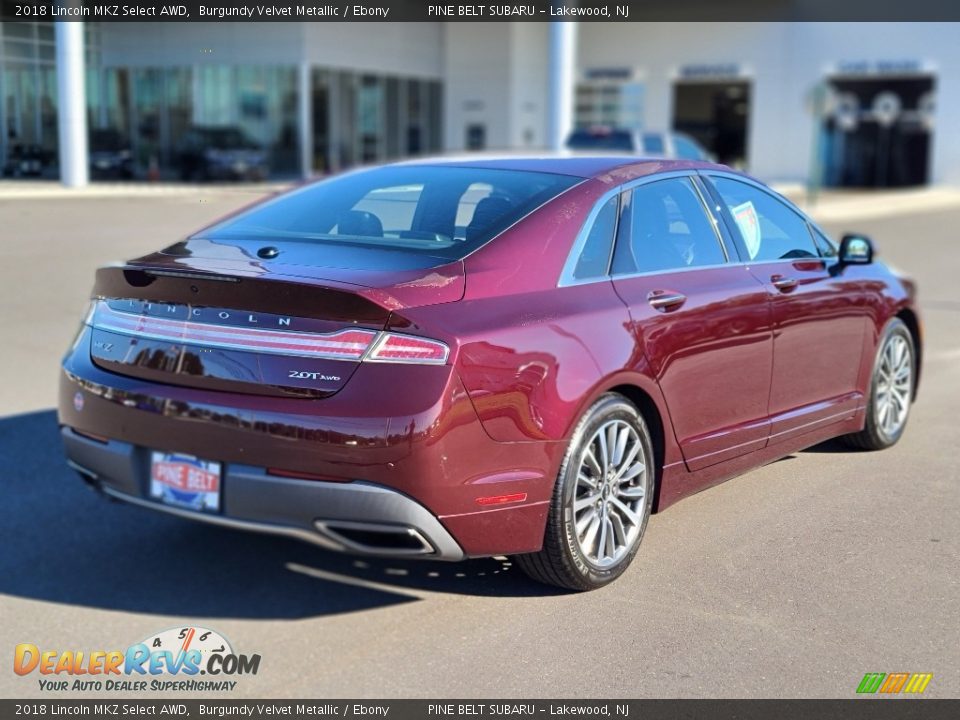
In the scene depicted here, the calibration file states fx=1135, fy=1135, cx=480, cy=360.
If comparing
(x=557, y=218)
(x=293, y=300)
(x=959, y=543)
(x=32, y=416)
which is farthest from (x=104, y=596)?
(x=959, y=543)

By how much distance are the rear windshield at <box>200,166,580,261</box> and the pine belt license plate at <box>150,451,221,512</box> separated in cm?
105

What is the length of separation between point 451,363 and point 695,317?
1.44m

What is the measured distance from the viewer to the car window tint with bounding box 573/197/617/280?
442 cm

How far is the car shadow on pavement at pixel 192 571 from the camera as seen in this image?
423 centimetres

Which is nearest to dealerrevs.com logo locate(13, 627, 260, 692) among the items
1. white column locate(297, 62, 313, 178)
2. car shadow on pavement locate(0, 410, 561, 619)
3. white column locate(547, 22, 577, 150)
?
car shadow on pavement locate(0, 410, 561, 619)

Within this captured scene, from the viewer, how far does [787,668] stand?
3762 millimetres

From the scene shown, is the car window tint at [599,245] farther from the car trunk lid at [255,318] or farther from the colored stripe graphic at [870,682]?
the colored stripe graphic at [870,682]

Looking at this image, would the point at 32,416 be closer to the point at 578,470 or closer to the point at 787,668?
the point at 578,470

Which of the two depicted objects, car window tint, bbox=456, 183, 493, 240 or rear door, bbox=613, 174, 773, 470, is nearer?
car window tint, bbox=456, 183, 493, 240

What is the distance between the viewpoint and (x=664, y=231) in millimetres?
4898

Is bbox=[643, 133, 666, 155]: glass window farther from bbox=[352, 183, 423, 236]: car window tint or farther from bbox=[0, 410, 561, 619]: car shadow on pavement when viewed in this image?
bbox=[0, 410, 561, 619]: car shadow on pavement

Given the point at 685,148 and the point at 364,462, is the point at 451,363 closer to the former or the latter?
the point at 364,462

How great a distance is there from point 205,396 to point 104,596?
0.97 metres

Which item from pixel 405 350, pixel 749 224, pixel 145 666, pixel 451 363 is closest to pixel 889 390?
pixel 749 224
